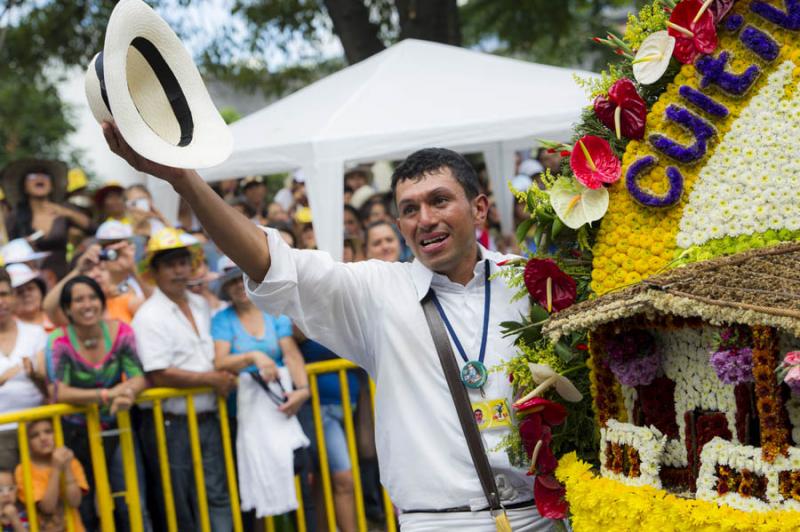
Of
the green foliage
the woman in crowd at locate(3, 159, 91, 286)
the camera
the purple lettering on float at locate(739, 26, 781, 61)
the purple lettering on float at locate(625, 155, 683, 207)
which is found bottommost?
the purple lettering on float at locate(625, 155, 683, 207)

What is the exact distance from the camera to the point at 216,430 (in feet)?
21.4

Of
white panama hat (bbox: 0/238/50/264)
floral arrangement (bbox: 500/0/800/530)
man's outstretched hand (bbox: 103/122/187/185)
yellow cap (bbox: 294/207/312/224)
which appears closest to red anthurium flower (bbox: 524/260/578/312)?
floral arrangement (bbox: 500/0/800/530)

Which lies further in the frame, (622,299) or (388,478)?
(388,478)

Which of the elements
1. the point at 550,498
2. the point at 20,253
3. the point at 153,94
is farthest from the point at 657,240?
the point at 20,253

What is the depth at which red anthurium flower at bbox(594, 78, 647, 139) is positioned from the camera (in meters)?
3.92

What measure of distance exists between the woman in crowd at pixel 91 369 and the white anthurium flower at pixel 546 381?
122 inches

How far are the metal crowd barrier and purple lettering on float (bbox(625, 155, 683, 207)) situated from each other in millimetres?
3153

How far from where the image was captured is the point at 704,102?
3.82 metres

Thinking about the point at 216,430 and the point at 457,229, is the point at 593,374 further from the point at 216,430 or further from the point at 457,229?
→ the point at 216,430

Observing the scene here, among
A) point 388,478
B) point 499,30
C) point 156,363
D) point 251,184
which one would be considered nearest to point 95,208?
point 251,184

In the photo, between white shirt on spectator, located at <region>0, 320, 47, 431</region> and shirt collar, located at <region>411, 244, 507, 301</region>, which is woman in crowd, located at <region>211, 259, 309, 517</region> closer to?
white shirt on spectator, located at <region>0, 320, 47, 431</region>

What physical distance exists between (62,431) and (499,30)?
8.56 m

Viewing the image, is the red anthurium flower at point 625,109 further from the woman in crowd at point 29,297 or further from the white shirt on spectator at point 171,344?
the woman in crowd at point 29,297

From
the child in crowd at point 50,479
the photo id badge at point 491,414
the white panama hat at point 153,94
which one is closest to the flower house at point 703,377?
the photo id badge at point 491,414
